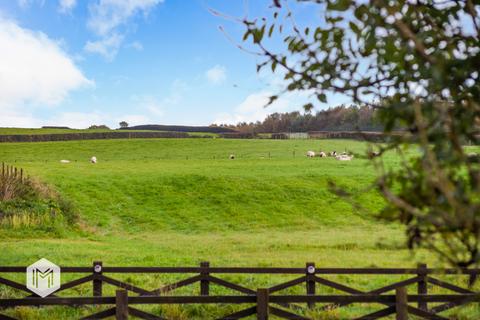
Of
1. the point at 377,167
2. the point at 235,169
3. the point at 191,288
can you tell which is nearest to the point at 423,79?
the point at 377,167

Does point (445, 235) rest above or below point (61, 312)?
above

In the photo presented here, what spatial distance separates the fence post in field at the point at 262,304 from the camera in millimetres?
9844

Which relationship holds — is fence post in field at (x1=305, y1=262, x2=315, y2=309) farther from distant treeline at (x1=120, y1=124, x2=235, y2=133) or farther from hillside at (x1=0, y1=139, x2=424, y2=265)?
distant treeline at (x1=120, y1=124, x2=235, y2=133)

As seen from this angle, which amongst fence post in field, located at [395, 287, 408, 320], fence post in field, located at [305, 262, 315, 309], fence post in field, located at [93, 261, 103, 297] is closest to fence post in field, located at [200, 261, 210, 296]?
fence post in field, located at [305, 262, 315, 309]

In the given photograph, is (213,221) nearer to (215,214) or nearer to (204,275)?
(215,214)

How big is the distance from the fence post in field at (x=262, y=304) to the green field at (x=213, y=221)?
6031 mm

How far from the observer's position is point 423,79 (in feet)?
15.3

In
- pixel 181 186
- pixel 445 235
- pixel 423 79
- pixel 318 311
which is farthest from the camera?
pixel 181 186

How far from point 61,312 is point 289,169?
45.4 m

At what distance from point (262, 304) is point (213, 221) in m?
29.7

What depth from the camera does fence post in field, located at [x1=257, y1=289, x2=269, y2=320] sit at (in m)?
9.84

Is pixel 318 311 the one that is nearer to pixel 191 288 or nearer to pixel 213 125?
pixel 191 288

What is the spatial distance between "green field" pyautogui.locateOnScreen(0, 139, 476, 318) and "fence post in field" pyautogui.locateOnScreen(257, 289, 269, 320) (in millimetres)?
6031

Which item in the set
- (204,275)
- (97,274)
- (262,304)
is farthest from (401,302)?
(97,274)
